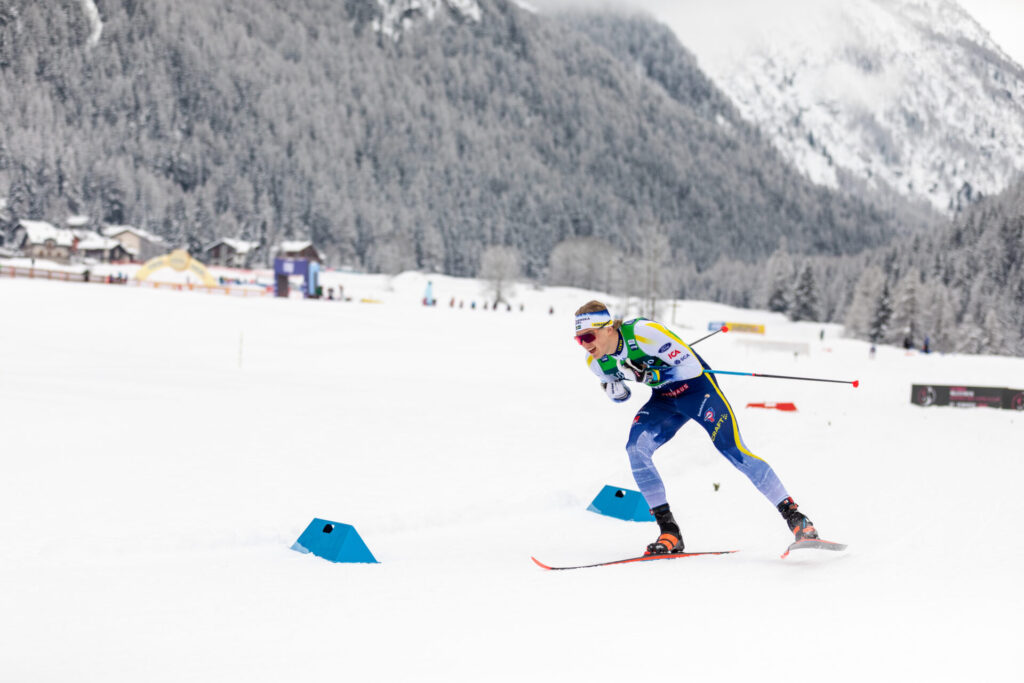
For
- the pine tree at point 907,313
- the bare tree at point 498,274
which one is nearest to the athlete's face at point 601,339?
the pine tree at point 907,313

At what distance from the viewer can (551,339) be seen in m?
31.8

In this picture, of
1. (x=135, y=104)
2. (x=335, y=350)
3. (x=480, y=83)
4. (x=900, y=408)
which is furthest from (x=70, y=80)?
(x=900, y=408)

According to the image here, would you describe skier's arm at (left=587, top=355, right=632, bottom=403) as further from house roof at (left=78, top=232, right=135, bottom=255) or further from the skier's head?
house roof at (left=78, top=232, right=135, bottom=255)

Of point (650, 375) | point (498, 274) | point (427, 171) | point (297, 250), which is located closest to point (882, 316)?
point (498, 274)

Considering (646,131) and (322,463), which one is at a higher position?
(646,131)

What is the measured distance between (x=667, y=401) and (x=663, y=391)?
0.08 m

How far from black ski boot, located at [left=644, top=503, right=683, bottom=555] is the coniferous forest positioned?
54.5 m

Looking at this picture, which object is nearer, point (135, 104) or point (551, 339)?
point (551, 339)

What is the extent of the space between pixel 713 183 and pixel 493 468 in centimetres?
18171

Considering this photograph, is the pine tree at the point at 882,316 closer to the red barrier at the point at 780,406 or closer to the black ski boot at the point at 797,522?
the red barrier at the point at 780,406

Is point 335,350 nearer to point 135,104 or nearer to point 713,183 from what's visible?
point 135,104

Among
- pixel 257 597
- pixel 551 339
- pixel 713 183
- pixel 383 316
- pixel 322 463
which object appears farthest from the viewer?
pixel 713 183

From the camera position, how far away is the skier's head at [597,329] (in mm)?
4793

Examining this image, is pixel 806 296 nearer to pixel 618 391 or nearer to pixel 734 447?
pixel 734 447
